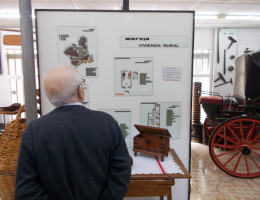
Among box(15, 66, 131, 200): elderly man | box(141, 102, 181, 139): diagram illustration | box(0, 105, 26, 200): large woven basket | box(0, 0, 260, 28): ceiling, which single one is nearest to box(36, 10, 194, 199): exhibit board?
box(141, 102, 181, 139): diagram illustration

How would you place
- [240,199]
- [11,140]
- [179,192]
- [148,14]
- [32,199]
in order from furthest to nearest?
1. [240,199]
2. [179,192]
3. [148,14]
4. [11,140]
5. [32,199]

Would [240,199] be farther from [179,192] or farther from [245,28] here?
[245,28]

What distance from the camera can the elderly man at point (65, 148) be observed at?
3.25 ft

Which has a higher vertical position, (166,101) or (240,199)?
(166,101)

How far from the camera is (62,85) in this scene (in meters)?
1.02

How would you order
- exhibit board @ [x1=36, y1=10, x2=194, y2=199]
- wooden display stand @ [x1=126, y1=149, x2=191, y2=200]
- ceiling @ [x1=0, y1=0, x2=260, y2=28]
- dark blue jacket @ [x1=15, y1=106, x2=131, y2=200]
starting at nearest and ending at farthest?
dark blue jacket @ [x1=15, y1=106, x2=131, y2=200]
wooden display stand @ [x1=126, y1=149, x2=191, y2=200]
exhibit board @ [x1=36, y1=10, x2=194, y2=199]
ceiling @ [x1=0, y1=0, x2=260, y2=28]

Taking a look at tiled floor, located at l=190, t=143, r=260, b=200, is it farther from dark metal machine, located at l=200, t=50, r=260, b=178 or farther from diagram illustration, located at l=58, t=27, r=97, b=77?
diagram illustration, located at l=58, t=27, r=97, b=77

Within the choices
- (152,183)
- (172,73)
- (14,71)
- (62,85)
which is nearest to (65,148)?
(62,85)

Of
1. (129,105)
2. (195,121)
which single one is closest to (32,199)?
(129,105)

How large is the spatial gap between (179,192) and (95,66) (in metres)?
1.52

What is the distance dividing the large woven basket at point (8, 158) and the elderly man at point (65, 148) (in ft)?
2.46

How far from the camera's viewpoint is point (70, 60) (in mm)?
1997

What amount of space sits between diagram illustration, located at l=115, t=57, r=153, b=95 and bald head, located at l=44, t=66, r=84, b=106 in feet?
3.26

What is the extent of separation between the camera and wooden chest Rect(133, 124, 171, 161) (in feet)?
5.92
